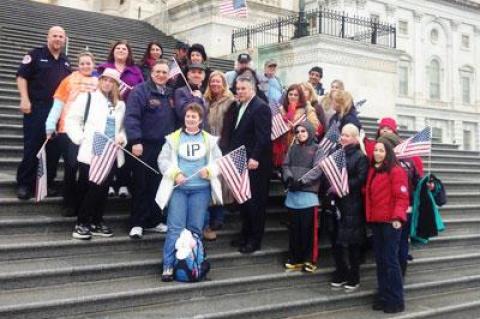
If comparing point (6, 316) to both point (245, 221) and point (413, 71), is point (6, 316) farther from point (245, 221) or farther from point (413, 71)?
point (413, 71)

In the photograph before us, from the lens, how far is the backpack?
5730mm

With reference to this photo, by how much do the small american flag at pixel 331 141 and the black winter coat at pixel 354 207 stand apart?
371 millimetres

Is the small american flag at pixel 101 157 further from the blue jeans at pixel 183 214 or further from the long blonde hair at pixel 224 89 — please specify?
the long blonde hair at pixel 224 89

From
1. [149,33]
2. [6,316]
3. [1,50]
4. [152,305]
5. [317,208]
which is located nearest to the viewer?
[6,316]

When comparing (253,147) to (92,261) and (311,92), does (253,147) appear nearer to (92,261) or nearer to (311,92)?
(311,92)

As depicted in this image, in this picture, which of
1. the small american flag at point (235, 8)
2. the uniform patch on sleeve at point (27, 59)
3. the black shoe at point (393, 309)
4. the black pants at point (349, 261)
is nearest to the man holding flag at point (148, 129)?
the uniform patch on sleeve at point (27, 59)

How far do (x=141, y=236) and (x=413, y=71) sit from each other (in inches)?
2016

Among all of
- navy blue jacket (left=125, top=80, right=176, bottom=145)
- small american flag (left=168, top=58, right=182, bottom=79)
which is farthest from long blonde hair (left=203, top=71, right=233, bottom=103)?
navy blue jacket (left=125, top=80, right=176, bottom=145)

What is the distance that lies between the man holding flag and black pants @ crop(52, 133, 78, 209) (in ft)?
2.24

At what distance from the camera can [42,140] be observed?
22.0 ft

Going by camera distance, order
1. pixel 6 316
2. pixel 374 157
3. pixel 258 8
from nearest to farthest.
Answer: pixel 6 316
pixel 374 157
pixel 258 8

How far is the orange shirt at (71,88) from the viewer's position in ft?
20.7

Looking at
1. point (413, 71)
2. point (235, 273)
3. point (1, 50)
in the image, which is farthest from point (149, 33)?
point (413, 71)

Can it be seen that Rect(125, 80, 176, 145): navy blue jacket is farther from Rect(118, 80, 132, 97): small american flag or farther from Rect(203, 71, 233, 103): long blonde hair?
Rect(203, 71, 233, 103): long blonde hair
